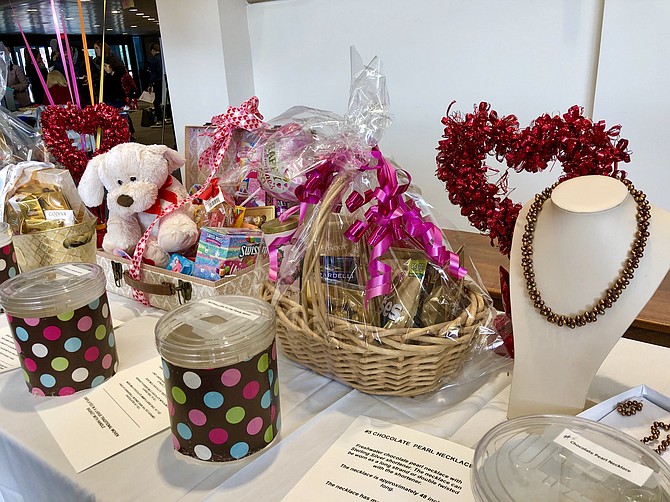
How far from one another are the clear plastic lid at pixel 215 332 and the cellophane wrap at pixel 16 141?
101 centimetres

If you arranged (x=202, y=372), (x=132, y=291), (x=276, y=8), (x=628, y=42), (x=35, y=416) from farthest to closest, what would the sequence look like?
(x=276, y=8) < (x=628, y=42) < (x=132, y=291) < (x=35, y=416) < (x=202, y=372)

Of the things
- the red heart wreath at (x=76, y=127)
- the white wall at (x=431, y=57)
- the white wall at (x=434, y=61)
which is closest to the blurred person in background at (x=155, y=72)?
the white wall at (x=434, y=61)

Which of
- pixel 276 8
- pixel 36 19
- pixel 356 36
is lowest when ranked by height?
pixel 356 36

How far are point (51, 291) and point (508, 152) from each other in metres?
0.64

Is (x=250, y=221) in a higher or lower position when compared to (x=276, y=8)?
lower

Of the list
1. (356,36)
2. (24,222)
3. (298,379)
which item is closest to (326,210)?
(298,379)

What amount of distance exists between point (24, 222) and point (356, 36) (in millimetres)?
1417

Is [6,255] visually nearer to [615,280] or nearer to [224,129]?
[224,129]

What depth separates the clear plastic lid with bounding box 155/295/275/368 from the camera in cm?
57

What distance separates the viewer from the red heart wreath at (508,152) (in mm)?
678

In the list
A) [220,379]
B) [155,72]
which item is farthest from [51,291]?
[155,72]

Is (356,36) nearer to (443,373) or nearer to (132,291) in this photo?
(132,291)

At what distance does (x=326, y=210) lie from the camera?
2.49 feet

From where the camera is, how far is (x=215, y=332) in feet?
1.95
